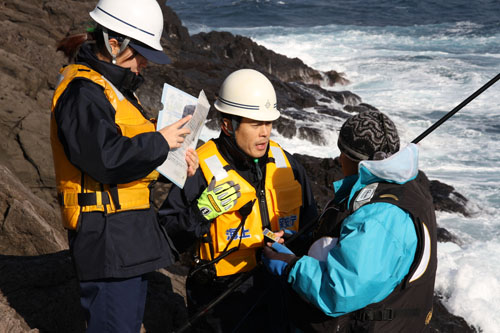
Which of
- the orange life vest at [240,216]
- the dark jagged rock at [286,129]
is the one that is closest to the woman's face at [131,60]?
the orange life vest at [240,216]

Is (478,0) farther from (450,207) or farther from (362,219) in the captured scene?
(362,219)

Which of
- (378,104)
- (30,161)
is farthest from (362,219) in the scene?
(378,104)

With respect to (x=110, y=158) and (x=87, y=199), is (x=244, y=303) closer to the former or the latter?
(x=87, y=199)

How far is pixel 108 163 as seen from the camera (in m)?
2.51

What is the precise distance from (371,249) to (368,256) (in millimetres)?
31

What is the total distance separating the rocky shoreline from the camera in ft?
12.9

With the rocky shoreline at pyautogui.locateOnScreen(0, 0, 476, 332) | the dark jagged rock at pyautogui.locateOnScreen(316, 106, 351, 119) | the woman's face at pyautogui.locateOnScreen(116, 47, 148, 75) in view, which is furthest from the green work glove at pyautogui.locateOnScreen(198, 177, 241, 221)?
the dark jagged rock at pyautogui.locateOnScreen(316, 106, 351, 119)

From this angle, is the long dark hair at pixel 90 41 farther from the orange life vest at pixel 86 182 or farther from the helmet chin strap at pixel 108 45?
the orange life vest at pixel 86 182

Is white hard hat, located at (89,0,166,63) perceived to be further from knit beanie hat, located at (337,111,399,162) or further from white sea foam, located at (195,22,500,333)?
white sea foam, located at (195,22,500,333)

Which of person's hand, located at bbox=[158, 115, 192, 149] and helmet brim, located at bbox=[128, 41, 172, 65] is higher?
helmet brim, located at bbox=[128, 41, 172, 65]

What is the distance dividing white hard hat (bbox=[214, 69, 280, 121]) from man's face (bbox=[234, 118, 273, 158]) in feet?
0.20

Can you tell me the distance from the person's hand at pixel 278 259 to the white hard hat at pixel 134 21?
1.16 metres

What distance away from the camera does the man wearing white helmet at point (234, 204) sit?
10.7 ft

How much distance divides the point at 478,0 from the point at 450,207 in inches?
1379
